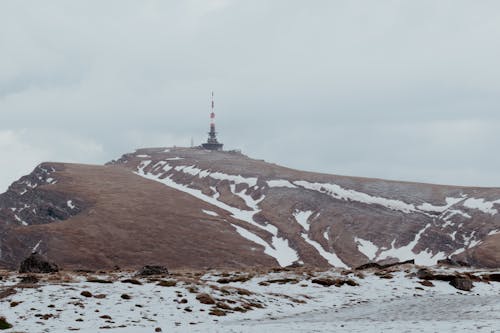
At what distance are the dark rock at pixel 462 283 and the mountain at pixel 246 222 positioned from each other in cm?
7753

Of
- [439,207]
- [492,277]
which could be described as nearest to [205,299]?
[492,277]

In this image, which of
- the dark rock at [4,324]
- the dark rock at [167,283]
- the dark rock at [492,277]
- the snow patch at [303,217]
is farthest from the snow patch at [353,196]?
the dark rock at [4,324]

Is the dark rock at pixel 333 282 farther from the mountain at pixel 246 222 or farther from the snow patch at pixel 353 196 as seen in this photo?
the snow patch at pixel 353 196

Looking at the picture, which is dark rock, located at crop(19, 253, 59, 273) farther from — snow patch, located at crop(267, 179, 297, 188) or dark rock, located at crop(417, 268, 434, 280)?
snow patch, located at crop(267, 179, 297, 188)

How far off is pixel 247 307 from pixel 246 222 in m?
118

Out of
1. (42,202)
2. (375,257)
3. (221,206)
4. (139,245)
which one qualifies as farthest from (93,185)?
(375,257)

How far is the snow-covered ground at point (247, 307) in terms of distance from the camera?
25.5 m

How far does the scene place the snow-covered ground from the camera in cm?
2547

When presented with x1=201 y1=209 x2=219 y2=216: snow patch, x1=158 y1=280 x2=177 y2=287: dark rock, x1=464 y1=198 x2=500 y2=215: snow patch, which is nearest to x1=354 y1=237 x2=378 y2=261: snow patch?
x1=464 y1=198 x2=500 y2=215: snow patch

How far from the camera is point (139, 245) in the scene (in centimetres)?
12494

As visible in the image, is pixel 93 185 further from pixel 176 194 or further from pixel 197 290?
pixel 197 290

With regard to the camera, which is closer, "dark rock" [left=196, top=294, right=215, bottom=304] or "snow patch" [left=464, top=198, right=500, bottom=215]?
"dark rock" [left=196, top=294, right=215, bottom=304]

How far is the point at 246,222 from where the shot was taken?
15100 centimetres

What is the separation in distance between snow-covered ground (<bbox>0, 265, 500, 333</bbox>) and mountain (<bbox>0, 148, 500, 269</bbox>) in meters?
76.0
